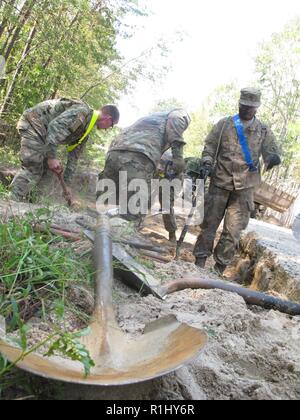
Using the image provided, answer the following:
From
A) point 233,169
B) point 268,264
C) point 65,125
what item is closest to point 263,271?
point 268,264

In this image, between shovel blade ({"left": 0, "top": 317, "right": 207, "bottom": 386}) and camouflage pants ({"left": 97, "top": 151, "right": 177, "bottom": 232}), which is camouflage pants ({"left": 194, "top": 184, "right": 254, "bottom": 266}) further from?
shovel blade ({"left": 0, "top": 317, "right": 207, "bottom": 386})

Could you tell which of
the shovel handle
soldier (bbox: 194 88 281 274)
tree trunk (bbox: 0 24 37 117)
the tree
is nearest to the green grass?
the shovel handle

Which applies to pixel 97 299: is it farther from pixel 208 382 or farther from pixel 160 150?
pixel 160 150

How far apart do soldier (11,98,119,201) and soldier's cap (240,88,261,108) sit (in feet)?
4.61

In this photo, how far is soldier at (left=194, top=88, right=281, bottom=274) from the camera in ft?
15.5

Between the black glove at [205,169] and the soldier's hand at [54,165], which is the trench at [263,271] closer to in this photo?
the black glove at [205,169]

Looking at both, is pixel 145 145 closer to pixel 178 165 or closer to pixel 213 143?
pixel 178 165

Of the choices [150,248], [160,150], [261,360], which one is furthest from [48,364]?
[160,150]

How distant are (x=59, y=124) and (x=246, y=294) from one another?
9.38ft

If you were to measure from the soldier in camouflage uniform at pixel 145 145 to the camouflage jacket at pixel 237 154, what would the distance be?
431 mm

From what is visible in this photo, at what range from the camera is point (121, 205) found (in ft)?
15.8

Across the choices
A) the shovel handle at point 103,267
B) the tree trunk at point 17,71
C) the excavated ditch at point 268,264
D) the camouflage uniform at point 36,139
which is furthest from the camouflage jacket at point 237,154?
the tree trunk at point 17,71

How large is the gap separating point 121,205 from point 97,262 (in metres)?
2.40
